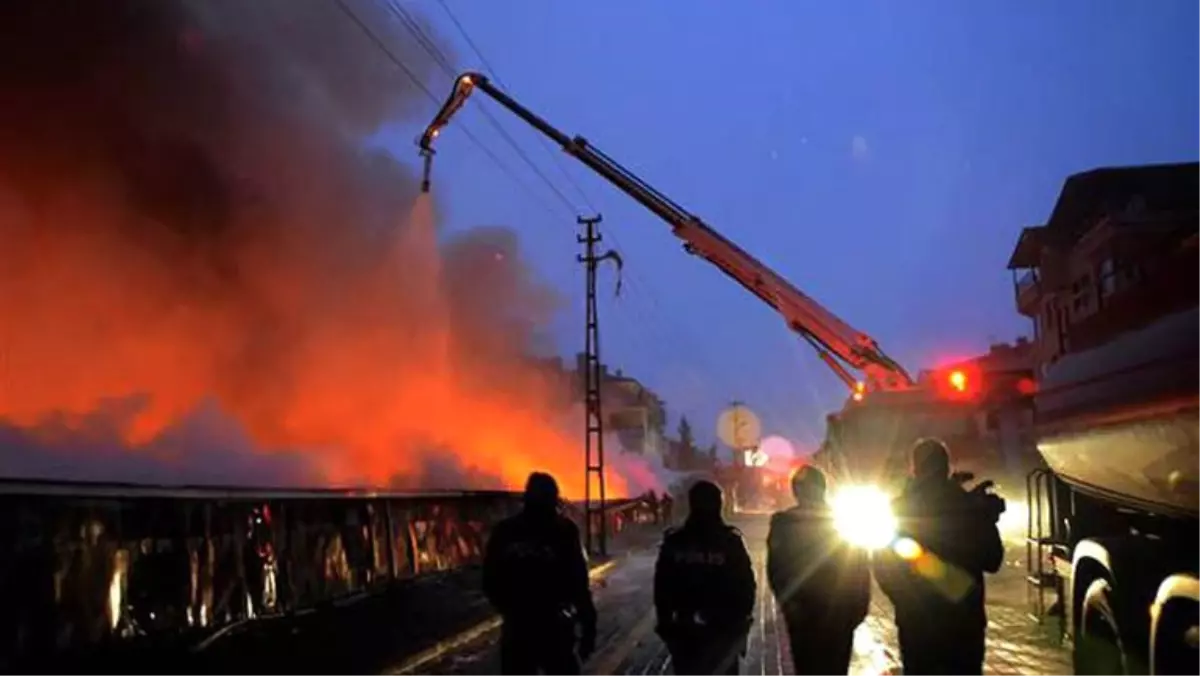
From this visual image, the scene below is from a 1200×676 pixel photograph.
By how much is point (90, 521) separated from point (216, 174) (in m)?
13.4

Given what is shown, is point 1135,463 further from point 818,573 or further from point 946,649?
point 818,573

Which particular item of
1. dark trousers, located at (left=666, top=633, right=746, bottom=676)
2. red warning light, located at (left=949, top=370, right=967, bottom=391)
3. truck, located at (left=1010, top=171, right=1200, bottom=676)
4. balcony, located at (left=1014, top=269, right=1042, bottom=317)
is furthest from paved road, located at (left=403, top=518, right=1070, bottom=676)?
balcony, located at (left=1014, top=269, right=1042, bottom=317)

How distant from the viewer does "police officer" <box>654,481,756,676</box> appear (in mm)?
5535

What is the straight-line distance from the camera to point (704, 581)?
5.55 m

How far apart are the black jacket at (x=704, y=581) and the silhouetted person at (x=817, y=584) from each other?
0.33 metres

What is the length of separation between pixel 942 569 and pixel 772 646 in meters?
5.88

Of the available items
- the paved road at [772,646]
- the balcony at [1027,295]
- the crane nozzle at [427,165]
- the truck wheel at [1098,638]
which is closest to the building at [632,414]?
the balcony at [1027,295]

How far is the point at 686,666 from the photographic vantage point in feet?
18.3


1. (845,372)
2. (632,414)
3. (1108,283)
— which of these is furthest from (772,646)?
(632,414)

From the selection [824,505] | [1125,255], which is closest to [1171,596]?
[824,505]

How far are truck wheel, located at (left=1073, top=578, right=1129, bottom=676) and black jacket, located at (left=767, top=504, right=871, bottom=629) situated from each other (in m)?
1.26

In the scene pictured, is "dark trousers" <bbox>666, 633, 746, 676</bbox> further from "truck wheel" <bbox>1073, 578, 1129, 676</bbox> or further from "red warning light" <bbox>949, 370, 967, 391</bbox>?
"red warning light" <bbox>949, 370, 967, 391</bbox>

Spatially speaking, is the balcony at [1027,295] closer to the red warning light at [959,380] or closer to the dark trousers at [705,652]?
the red warning light at [959,380]

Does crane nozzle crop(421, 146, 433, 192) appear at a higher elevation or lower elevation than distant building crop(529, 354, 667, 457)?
higher
